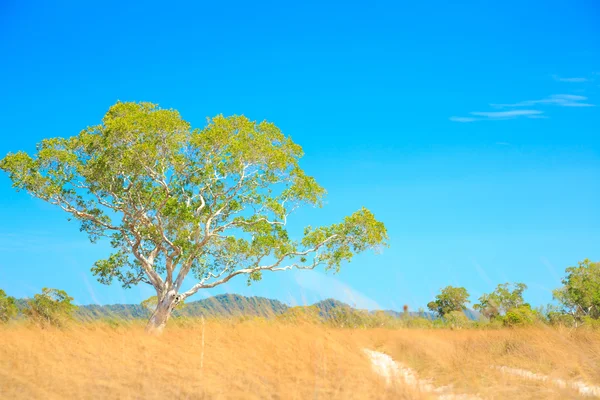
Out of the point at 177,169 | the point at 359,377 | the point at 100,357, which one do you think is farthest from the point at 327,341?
the point at 177,169

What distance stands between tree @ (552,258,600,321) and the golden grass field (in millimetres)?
43926

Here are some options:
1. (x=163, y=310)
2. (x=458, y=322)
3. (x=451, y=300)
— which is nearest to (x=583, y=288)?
(x=451, y=300)

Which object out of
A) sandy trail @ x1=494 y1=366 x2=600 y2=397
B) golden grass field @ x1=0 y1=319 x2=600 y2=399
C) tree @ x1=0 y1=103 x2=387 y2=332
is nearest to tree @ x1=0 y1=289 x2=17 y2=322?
tree @ x1=0 y1=103 x2=387 y2=332

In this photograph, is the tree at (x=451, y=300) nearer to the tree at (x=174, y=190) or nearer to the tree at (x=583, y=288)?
the tree at (x=583, y=288)

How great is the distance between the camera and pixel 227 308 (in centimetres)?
1040

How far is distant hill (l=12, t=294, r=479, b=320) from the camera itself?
9512mm

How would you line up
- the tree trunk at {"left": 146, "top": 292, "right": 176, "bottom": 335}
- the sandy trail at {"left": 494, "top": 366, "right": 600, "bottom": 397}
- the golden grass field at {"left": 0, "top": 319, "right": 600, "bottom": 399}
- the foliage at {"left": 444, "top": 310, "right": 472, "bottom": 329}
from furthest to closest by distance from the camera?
the tree trunk at {"left": 146, "top": 292, "right": 176, "bottom": 335} → the foliage at {"left": 444, "top": 310, "right": 472, "bottom": 329} → the sandy trail at {"left": 494, "top": 366, "right": 600, "bottom": 397} → the golden grass field at {"left": 0, "top": 319, "right": 600, "bottom": 399}

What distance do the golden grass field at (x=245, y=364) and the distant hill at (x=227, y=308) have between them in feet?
1.40

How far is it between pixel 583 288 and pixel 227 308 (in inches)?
1919

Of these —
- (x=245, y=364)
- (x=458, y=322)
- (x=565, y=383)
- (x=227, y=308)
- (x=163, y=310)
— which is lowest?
(x=565, y=383)

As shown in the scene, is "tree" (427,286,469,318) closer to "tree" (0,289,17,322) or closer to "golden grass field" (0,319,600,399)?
"tree" (0,289,17,322)

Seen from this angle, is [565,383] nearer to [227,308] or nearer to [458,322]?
[227,308]

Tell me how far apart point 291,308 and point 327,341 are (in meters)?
1.68

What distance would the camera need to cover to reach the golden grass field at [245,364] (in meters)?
5.91
